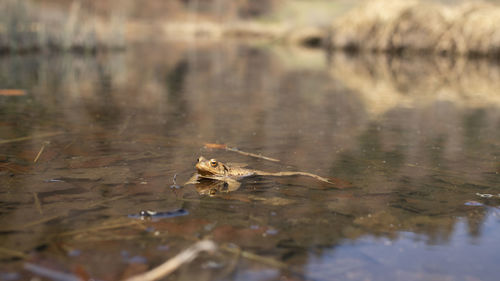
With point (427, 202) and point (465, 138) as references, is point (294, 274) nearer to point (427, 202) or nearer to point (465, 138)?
point (427, 202)

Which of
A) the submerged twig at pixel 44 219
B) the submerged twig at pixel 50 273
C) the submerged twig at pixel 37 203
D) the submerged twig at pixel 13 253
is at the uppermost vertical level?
the submerged twig at pixel 37 203

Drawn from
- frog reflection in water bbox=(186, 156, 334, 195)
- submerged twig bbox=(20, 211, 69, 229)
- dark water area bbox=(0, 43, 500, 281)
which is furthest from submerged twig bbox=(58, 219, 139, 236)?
frog reflection in water bbox=(186, 156, 334, 195)

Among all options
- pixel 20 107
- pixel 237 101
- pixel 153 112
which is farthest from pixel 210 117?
pixel 20 107

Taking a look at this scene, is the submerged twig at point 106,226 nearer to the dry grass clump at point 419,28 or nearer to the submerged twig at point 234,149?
the submerged twig at point 234,149

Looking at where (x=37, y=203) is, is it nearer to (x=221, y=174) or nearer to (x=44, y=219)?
(x=44, y=219)

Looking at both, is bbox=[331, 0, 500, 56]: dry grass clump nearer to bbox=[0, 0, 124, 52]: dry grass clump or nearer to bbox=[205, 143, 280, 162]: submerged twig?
bbox=[0, 0, 124, 52]: dry grass clump

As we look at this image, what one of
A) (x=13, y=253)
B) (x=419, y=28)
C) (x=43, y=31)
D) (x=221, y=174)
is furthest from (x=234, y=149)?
(x=419, y=28)

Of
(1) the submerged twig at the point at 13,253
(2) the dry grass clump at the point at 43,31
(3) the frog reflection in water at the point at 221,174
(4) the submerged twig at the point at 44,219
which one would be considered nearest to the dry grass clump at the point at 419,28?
(2) the dry grass clump at the point at 43,31
